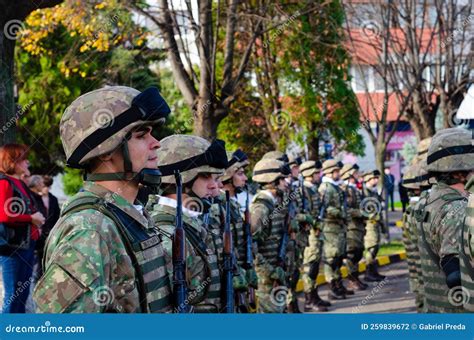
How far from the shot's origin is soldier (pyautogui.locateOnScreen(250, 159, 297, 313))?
10.1m

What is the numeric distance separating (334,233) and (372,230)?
2.24m

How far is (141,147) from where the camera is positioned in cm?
368

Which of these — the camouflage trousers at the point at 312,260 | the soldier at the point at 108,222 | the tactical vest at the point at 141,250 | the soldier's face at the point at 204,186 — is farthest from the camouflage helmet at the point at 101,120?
the camouflage trousers at the point at 312,260

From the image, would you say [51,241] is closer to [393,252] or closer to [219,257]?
[219,257]

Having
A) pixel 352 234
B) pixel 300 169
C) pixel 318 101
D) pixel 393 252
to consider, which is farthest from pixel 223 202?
pixel 318 101

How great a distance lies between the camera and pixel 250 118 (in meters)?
24.2

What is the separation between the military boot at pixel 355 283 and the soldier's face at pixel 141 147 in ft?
39.1

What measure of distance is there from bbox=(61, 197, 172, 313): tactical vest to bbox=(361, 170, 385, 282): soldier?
12.3 meters

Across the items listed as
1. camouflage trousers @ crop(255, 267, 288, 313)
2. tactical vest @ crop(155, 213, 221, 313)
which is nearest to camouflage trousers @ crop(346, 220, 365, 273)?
camouflage trousers @ crop(255, 267, 288, 313)

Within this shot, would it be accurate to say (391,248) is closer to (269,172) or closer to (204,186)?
(269,172)

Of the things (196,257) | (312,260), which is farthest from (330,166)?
(196,257)

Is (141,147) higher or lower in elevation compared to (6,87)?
lower

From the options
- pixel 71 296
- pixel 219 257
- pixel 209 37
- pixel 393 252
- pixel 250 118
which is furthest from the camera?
pixel 250 118

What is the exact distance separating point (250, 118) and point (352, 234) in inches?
356
